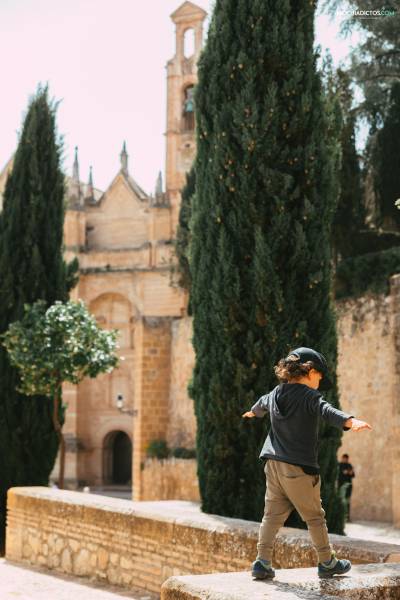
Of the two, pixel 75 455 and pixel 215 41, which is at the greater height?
pixel 215 41

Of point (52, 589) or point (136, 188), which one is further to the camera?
point (136, 188)

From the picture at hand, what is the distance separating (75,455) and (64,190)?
73.4 feet

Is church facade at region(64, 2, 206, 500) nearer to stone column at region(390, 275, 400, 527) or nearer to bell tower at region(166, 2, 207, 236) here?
bell tower at region(166, 2, 207, 236)

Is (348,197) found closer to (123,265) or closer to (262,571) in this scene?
(262,571)

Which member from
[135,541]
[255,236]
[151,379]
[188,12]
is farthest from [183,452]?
[188,12]

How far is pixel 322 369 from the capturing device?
4570 millimetres

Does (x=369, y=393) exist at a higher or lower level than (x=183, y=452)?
higher

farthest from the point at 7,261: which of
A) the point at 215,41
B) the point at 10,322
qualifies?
the point at 215,41

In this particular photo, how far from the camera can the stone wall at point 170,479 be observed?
2075 cm

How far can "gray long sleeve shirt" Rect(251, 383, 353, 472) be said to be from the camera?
4.43 metres

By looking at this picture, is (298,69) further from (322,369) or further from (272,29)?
(322,369)

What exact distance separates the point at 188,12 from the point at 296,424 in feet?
114

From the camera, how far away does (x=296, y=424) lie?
4477mm

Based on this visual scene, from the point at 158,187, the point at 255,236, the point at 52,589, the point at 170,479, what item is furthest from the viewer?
the point at 158,187
